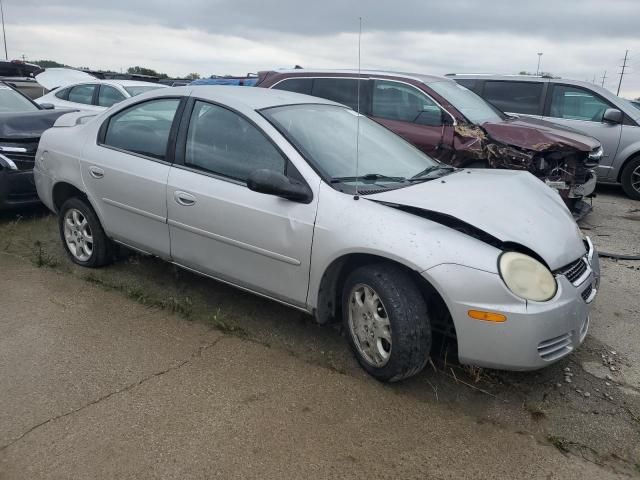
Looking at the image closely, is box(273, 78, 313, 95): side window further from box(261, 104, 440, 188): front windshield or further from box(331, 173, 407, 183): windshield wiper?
box(331, 173, 407, 183): windshield wiper

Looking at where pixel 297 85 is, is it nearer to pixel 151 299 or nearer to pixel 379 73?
pixel 379 73

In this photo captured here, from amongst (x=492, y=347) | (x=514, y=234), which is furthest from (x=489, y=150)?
(x=492, y=347)

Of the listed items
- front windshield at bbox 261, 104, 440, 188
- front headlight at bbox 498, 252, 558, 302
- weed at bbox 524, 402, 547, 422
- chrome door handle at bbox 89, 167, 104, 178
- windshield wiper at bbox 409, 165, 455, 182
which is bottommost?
weed at bbox 524, 402, 547, 422

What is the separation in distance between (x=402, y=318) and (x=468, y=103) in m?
4.72

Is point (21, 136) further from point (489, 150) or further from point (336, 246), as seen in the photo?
point (489, 150)

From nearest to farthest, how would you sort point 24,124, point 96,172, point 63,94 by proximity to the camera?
point 96,172, point 24,124, point 63,94

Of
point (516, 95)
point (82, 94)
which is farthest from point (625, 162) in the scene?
point (82, 94)

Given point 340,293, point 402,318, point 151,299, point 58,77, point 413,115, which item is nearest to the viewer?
point 402,318

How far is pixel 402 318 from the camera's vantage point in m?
2.93

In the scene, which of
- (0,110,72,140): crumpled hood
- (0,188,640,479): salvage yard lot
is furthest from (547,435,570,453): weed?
(0,110,72,140): crumpled hood

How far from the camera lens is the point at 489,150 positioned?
20.3 feet

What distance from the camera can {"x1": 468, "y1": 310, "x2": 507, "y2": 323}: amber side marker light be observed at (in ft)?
8.97

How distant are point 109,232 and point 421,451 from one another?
10.00ft

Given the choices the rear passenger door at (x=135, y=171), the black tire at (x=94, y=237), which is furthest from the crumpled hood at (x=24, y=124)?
the rear passenger door at (x=135, y=171)
